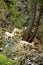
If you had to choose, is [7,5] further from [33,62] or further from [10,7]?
[33,62]

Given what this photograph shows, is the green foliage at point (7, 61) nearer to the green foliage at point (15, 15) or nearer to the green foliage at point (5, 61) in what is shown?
the green foliage at point (5, 61)

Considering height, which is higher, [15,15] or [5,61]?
[15,15]

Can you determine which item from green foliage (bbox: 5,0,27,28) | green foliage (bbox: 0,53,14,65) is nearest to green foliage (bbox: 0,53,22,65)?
green foliage (bbox: 0,53,14,65)

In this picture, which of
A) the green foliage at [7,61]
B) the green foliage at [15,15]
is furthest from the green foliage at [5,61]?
the green foliage at [15,15]

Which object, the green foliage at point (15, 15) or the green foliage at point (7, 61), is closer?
the green foliage at point (7, 61)

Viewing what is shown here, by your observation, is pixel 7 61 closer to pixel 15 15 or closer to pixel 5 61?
pixel 5 61

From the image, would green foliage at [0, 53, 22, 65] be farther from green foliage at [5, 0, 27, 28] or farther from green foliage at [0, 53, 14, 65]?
green foliage at [5, 0, 27, 28]

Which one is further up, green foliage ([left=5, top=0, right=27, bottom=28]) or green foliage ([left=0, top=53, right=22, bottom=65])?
green foliage ([left=5, top=0, right=27, bottom=28])

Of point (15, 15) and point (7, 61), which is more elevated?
point (15, 15)

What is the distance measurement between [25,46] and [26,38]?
0.84 metres

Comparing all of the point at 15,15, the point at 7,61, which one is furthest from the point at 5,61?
the point at 15,15

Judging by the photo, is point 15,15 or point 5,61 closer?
point 5,61

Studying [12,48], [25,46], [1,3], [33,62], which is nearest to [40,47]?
[25,46]

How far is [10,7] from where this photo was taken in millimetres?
13477
